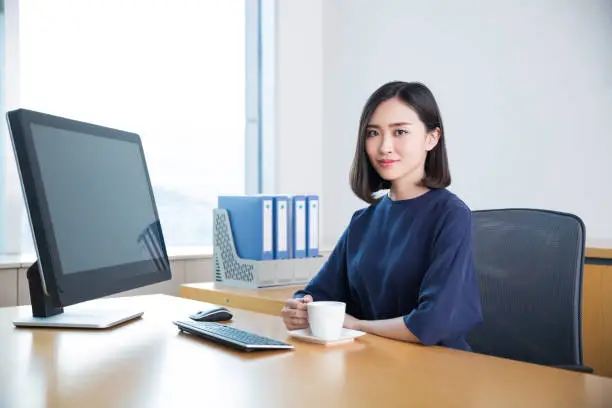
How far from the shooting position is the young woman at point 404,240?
1386 millimetres

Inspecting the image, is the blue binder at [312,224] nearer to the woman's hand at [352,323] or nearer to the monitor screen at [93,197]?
the monitor screen at [93,197]

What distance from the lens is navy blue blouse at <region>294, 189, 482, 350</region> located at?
137 centimetres

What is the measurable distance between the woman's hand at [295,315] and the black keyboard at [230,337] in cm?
15

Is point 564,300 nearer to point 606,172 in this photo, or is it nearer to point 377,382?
point 377,382

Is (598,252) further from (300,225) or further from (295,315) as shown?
(295,315)

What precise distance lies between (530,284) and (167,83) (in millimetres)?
2102

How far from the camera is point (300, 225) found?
7.91ft

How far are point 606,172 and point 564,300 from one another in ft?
8.87

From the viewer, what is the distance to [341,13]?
357 cm

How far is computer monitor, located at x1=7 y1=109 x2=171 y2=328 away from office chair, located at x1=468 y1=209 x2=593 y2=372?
0.81m

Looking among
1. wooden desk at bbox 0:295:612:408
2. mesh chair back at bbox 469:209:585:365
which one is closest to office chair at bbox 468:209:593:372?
mesh chair back at bbox 469:209:585:365

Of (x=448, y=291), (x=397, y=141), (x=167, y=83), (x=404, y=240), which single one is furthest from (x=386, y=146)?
(x=167, y=83)

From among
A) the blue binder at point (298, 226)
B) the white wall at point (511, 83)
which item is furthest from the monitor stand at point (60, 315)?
the white wall at point (511, 83)

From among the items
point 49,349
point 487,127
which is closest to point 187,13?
point 487,127
